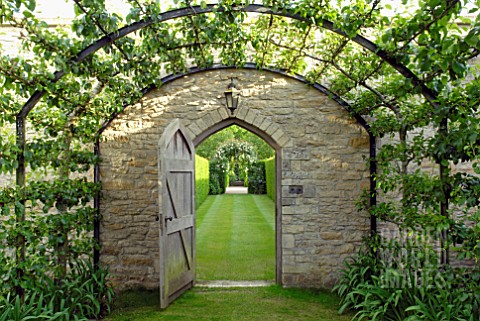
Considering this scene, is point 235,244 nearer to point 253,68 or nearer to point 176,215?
point 176,215

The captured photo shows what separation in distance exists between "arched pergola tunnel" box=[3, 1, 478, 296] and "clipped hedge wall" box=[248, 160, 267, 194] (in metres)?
14.6

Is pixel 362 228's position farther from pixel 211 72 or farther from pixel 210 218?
pixel 210 218

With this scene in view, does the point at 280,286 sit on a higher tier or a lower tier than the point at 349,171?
lower

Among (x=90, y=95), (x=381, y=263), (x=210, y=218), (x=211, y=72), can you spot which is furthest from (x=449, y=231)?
(x=210, y=218)

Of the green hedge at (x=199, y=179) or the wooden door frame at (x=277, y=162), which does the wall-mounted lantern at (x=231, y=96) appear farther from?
the green hedge at (x=199, y=179)

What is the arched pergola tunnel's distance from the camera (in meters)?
3.48

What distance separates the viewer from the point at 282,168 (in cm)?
Result: 563

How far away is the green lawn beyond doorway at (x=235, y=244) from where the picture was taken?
6465 millimetres

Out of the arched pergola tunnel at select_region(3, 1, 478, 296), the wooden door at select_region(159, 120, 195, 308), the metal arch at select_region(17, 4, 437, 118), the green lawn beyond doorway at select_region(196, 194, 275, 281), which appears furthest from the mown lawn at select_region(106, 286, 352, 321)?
the metal arch at select_region(17, 4, 437, 118)

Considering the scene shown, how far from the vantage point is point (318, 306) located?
4.94 meters

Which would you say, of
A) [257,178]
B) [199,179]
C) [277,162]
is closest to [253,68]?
[277,162]

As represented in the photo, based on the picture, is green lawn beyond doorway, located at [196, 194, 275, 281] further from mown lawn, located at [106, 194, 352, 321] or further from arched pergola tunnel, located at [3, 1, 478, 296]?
arched pergola tunnel, located at [3, 1, 478, 296]

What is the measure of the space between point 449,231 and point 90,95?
3891 mm

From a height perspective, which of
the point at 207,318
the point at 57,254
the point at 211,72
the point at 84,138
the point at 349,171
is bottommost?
the point at 207,318
